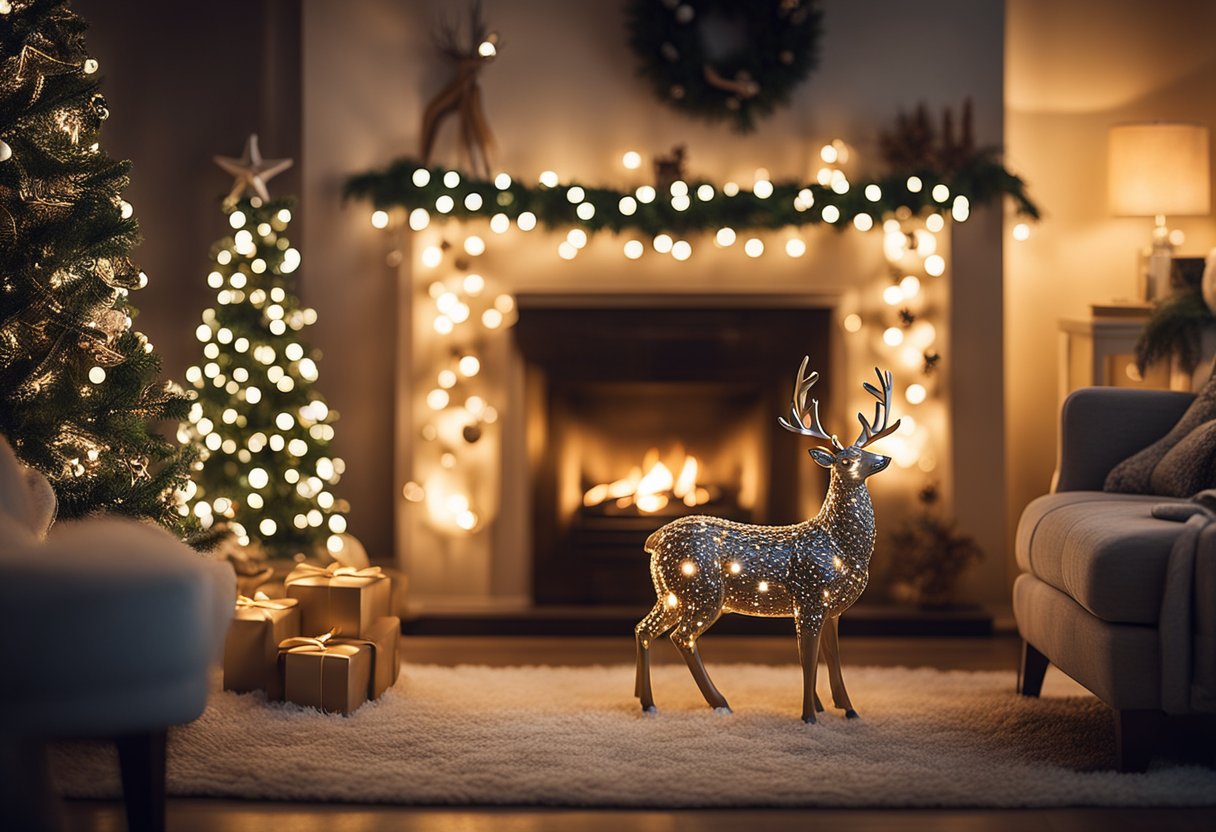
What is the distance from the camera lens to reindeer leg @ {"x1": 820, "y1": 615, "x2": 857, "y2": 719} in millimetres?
3020

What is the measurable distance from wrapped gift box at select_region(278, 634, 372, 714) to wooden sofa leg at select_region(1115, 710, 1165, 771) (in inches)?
67.1

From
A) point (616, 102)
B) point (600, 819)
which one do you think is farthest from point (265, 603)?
point (616, 102)

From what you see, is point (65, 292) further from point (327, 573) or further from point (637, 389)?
point (637, 389)

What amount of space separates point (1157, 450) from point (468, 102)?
258cm

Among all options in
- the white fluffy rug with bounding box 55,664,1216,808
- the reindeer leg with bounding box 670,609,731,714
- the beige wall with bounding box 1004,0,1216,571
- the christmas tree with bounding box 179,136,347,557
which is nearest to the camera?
the white fluffy rug with bounding box 55,664,1216,808

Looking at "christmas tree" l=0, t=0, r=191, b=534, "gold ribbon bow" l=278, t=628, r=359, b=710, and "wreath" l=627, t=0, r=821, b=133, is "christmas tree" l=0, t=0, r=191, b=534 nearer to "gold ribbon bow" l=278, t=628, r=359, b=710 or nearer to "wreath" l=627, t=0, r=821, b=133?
"gold ribbon bow" l=278, t=628, r=359, b=710

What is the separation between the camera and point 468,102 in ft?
14.8

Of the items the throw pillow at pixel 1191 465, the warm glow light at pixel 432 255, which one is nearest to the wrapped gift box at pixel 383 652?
the warm glow light at pixel 432 255

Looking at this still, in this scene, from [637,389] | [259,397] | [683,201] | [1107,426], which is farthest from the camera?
[637,389]

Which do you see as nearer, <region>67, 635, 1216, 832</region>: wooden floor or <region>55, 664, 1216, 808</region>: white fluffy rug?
<region>67, 635, 1216, 832</region>: wooden floor

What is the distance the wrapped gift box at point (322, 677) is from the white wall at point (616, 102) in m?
2.00

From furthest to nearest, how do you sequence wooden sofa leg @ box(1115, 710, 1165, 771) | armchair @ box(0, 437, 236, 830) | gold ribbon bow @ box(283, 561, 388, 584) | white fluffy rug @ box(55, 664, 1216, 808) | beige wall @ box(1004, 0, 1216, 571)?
beige wall @ box(1004, 0, 1216, 571)
gold ribbon bow @ box(283, 561, 388, 584)
wooden sofa leg @ box(1115, 710, 1165, 771)
white fluffy rug @ box(55, 664, 1216, 808)
armchair @ box(0, 437, 236, 830)

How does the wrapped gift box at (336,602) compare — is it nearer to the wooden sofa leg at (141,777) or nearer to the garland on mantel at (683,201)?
the wooden sofa leg at (141,777)

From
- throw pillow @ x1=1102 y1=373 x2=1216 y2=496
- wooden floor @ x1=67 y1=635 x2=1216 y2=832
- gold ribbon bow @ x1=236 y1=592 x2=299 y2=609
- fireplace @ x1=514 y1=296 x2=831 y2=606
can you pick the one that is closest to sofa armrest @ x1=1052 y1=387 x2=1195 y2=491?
throw pillow @ x1=1102 y1=373 x2=1216 y2=496
